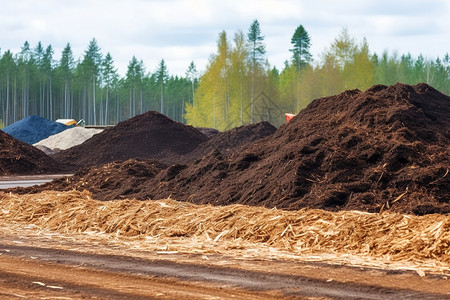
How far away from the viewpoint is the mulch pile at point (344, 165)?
10859 millimetres

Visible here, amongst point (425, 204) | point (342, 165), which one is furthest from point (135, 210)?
point (425, 204)

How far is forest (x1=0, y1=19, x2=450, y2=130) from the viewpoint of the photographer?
62.6 metres

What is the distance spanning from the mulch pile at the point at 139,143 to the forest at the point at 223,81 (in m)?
25.5

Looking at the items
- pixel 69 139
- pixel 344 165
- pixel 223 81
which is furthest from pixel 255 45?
pixel 344 165

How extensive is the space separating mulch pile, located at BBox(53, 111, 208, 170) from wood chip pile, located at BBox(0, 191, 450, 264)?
715 inches

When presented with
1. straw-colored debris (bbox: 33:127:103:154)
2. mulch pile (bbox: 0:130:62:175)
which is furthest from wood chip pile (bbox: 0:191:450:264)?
straw-colored debris (bbox: 33:127:103:154)

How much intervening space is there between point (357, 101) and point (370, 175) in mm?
3332

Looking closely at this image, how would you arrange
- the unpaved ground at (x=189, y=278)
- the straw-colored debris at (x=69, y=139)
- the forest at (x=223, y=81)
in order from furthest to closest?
the forest at (x=223, y=81)
the straw-colored debris at (x=69, y=139)
the unpaved ground at (x=189, y=278)

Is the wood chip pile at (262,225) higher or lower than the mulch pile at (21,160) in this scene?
lower

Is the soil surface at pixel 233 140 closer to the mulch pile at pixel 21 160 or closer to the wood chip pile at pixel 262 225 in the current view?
the mulch pile at pixel 21 160

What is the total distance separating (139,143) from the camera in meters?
34.5

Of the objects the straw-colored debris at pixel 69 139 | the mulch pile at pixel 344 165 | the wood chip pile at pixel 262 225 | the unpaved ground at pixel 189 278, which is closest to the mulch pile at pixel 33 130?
the straw-colored debris at pixel 69 139

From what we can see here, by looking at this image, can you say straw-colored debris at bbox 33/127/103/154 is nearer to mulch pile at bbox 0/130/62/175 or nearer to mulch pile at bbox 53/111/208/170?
mulch pile at bbox 53/111/208/170

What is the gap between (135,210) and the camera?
11648mm
